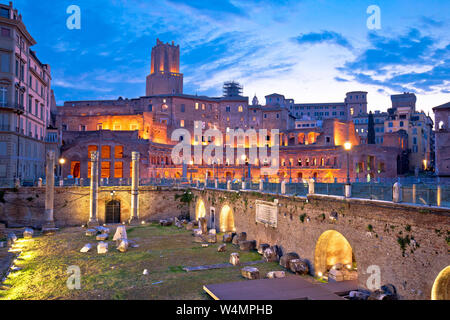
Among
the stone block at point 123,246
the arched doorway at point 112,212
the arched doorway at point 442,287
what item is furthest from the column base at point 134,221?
the arched doorway at point 442,287

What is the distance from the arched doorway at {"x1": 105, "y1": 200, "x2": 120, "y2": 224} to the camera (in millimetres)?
39844

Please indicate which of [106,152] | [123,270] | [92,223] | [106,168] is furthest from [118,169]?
[123,270]

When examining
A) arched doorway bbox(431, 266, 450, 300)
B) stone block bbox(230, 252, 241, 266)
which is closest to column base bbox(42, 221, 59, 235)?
stone block bbox(230, 252, 241, 266)

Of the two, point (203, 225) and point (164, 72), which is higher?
point (164, 72)

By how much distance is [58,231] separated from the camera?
34.3m

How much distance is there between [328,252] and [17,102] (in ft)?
125

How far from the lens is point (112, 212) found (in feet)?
131

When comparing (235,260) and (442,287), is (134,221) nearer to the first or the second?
(235,260)

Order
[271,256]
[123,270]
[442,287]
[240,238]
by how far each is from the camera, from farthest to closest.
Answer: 1. [240,238]
2. [271,256]
3. [123,270]
4. [442,287]

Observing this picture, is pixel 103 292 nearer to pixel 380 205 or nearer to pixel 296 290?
pixel 296 290

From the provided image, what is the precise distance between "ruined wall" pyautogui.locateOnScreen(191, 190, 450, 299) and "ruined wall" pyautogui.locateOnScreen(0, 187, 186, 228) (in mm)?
21956

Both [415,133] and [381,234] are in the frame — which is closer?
[381,234]

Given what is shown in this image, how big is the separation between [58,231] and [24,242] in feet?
19.5
